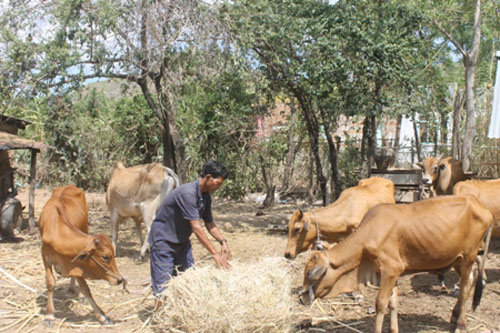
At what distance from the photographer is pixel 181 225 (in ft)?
17.4

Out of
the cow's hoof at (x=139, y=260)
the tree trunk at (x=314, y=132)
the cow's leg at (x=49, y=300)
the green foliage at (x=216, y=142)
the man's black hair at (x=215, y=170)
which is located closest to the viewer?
the man's black hair at (x=215, y=170)

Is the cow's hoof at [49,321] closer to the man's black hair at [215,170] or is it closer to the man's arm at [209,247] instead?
the man's arm at [209,247]

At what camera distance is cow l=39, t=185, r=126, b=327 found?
5.36 m

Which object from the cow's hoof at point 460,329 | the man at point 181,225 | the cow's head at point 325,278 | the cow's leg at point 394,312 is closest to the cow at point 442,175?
the cow's hoof at point 460,329

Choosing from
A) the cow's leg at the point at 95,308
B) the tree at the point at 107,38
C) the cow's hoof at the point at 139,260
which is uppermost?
the tree at the point at 107,38

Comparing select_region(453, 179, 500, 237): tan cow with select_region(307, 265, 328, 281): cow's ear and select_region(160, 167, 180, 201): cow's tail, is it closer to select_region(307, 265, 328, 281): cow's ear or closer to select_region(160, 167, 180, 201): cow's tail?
select_region(307, 265, 328, 281): cow's ear

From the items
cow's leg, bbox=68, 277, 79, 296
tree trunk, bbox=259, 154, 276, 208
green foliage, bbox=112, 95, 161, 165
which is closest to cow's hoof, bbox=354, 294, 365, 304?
cow's leg, bbox=68, 277, 79, 296

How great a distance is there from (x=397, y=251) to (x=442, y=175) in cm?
490

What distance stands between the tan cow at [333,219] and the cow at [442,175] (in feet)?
6.79

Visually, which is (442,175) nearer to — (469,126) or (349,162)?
(469,126)

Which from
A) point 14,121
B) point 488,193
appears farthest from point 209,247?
point 14,121

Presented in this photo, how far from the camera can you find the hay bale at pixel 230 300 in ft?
14.6

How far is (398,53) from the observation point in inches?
383

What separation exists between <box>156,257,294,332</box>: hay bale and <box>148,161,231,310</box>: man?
25 centimetres
